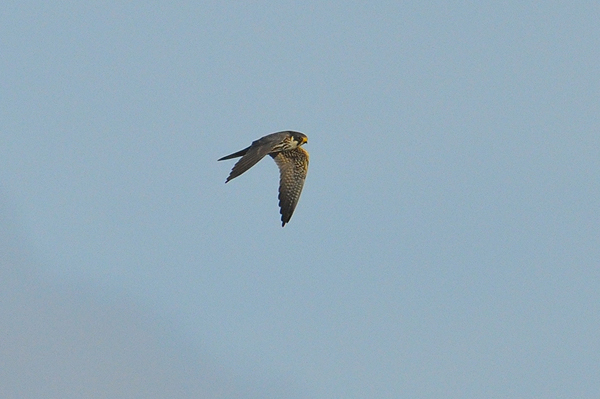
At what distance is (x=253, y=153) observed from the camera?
99.0 ft

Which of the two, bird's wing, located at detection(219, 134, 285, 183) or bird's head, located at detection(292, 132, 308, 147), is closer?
bird's wing, located at detection(219, 134, 285, 183)

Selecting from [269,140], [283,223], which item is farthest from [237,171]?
[283,223]

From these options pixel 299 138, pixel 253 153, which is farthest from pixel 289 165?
pixel 253 153

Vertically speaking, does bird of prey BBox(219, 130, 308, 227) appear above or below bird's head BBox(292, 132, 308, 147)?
below

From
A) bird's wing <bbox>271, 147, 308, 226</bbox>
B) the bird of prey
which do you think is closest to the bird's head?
the bird of prey

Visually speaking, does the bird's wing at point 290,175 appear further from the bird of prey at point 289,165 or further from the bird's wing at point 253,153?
the bird's wing at point 253,153

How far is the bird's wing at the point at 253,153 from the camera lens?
93.1 ft

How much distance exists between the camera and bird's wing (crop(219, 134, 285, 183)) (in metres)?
28.4

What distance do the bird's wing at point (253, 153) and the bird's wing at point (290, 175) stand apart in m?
2.48

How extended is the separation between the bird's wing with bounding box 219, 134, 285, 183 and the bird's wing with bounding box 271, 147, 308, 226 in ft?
8.15

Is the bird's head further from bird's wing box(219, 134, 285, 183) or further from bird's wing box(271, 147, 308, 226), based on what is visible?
bird's wing box(271, 147, 308, 226)

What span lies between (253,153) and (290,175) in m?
5.97

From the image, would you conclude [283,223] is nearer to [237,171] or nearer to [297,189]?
[297,189]

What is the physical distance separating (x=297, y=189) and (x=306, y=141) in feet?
6.37
